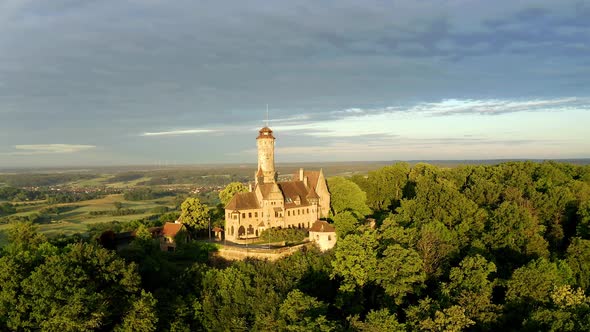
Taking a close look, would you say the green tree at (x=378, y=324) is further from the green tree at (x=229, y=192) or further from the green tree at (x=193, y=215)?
the green tree at (x=229, y=192)

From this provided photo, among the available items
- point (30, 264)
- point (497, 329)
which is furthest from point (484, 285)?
point (30, 264)

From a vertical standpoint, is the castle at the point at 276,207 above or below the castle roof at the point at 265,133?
below

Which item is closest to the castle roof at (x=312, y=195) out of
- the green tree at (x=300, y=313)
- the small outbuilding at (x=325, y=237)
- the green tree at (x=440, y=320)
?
A: the small outbuilding at (x=325, y=237)

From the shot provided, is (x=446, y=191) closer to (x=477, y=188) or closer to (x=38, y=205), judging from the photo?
(x=477, y=188)

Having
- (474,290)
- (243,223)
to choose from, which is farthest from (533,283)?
(243,223)

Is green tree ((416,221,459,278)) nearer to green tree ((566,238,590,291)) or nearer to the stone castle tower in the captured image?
green tree ((566,238,590,291))

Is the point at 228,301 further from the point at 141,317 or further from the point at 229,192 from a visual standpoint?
the point at 229,192
